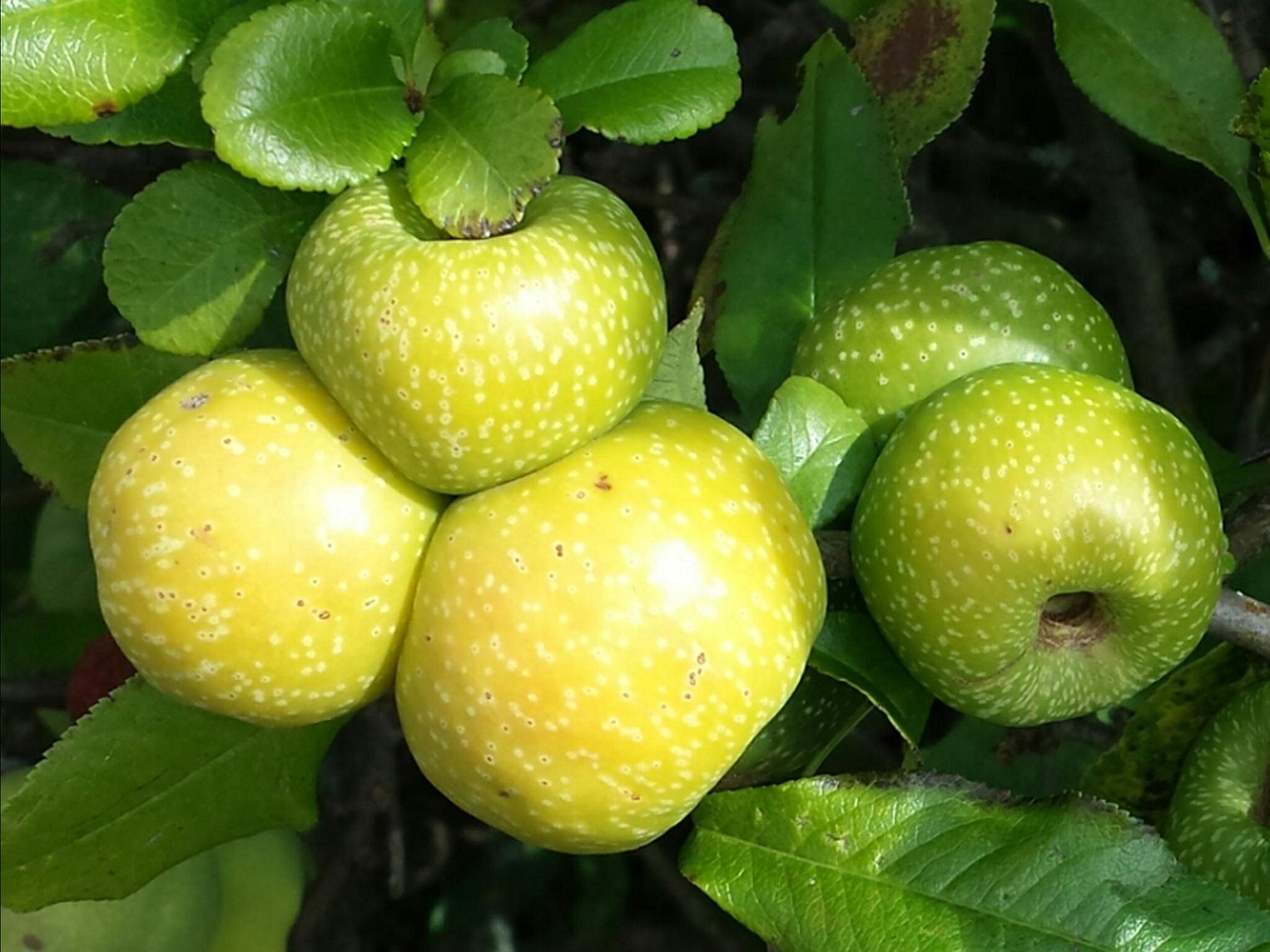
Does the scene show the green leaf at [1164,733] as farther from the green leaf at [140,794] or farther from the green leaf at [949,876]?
the green leaf at [140,794]

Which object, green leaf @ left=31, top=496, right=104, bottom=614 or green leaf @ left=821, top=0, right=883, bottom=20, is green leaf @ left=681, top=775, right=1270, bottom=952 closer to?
green leaf @ left=821, top=0, right=883, bottom=20

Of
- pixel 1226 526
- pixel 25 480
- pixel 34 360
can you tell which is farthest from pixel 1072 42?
pixel 25 480

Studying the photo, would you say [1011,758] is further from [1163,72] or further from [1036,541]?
[1163,72]

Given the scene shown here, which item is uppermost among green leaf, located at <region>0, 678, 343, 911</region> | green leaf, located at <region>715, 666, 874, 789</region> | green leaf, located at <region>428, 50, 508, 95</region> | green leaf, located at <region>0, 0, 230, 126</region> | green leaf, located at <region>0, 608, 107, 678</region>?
green leaf, located at <region>428, 50, 508, 95</region>

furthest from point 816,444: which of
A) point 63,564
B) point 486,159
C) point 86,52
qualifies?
point 63,564

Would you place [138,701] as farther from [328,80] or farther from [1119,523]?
[1119,523]

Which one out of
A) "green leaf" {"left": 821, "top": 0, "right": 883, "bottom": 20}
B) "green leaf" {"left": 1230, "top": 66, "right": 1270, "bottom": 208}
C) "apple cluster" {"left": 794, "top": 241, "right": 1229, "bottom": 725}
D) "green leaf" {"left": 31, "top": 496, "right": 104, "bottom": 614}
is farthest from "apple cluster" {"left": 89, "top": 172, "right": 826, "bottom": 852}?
"green leaf" {"left": 31, "top": 496, "right": 104, "bottom": 614}
